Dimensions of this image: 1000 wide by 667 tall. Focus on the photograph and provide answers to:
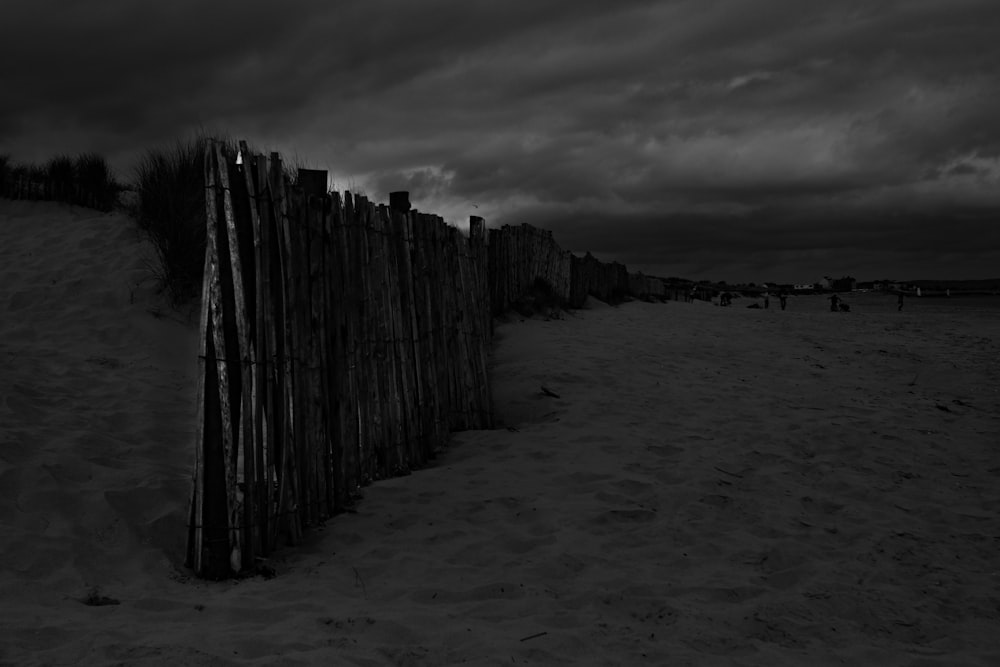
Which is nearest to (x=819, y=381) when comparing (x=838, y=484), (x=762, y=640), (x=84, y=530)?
(x=838, y=484)

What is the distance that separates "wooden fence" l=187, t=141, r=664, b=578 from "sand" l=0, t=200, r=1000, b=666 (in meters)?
0.20

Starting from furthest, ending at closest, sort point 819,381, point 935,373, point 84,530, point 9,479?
point 935,373
point 819,381
point 9,479
point 84,530

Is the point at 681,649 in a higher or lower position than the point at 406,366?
lower

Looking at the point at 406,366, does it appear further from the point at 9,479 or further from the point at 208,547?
the point at 9,479

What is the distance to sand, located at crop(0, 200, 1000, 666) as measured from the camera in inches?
95.5

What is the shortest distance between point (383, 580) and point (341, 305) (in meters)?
1.43

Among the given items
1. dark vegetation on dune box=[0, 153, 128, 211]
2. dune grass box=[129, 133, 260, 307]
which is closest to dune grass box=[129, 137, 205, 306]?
dune grass box=[129, 133, 260, 307]

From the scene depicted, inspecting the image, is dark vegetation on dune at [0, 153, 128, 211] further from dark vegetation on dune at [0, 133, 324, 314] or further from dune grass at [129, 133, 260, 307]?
dune grass at [129, 133, 260, 307]

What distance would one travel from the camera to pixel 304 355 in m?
3.27

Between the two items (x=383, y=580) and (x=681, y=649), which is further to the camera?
(x=383, y=580)

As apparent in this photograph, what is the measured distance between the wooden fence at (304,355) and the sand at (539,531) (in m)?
0.20

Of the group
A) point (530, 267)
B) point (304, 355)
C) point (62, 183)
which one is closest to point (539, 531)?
point (304, 355)

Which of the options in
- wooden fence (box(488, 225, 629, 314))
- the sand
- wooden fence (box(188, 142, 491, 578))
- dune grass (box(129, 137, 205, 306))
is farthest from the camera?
wooden fence (box(488, 225, 629, 314))

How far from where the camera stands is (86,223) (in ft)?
30.1
